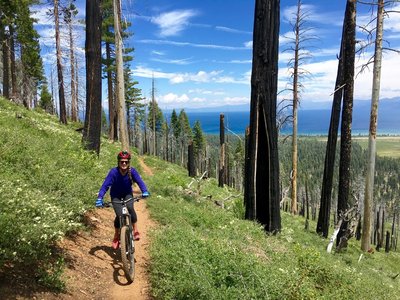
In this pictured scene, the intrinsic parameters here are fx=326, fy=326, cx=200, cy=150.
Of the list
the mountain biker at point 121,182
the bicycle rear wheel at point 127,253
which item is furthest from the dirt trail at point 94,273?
the mountain biker at point 121,182

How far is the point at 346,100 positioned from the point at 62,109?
22165mm

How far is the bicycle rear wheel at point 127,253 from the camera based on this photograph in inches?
247

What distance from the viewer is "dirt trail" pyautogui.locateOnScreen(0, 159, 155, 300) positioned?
4.77m

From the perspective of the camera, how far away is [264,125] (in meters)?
7.68

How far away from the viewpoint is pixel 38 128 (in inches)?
527

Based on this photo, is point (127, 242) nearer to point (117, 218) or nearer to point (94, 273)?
point (117, 218)

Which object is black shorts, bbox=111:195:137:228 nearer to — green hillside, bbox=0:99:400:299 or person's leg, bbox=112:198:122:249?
person's leg, bbox=112:198:122:249

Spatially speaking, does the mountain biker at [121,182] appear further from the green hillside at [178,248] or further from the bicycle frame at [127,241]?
the green hillside at [178,248]

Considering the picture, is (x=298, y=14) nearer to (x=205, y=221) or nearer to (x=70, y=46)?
(x=205, y=221)

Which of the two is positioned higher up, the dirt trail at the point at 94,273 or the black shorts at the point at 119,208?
the black shorts at the point at 119,208

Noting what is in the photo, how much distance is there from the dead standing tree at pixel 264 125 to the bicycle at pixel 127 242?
3008 millimetres

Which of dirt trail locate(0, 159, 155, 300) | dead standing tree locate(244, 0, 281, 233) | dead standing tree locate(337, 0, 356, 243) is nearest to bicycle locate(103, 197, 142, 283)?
dirt trail locate(0, 159, 155, 300)

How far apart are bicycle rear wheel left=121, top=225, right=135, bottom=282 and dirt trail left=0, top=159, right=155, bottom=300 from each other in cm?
21

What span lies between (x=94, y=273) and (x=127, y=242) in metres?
0.82
